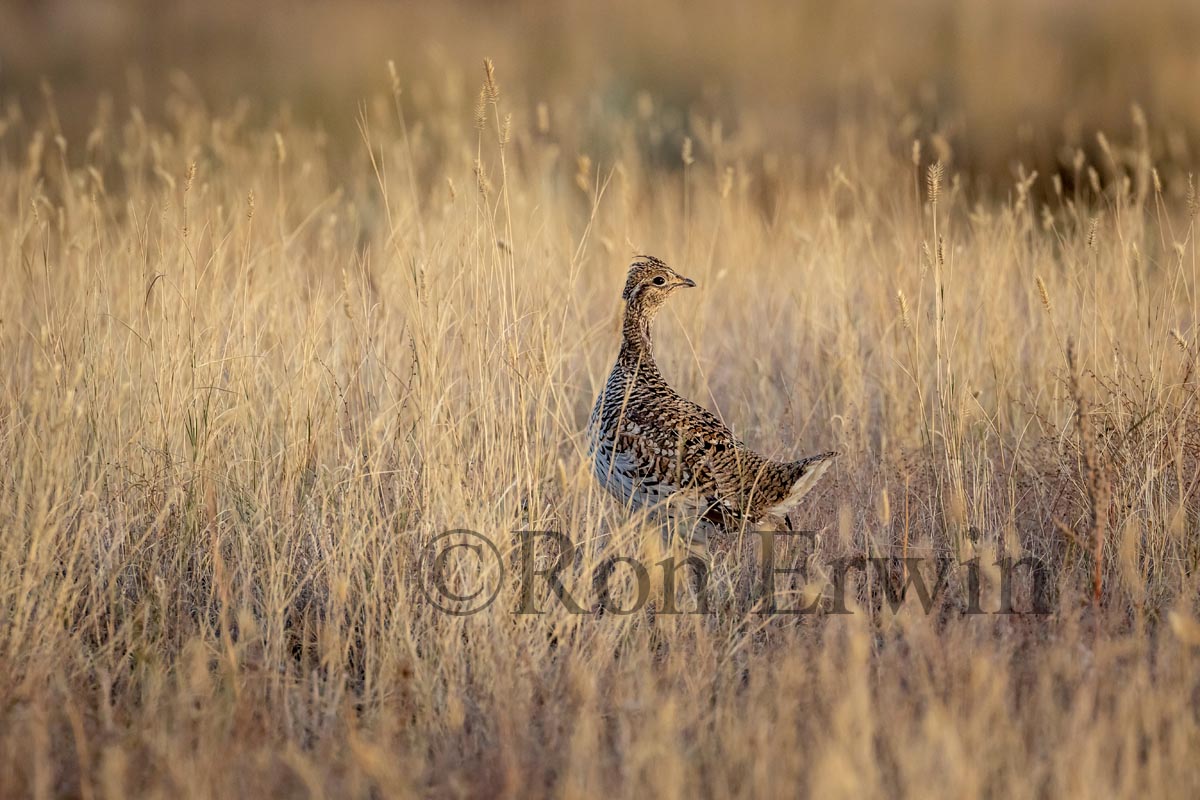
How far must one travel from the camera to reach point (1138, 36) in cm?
1325

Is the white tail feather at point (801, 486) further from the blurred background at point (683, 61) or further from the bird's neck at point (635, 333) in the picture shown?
the blurred background at point (683, 61)

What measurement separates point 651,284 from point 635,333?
0.23 meters

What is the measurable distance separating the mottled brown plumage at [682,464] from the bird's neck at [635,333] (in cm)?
20

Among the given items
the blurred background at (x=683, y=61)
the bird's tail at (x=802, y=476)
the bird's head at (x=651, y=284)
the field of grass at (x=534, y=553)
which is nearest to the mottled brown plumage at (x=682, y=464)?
the bird's tail at (x=802, y=476)

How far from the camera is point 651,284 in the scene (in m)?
5.13

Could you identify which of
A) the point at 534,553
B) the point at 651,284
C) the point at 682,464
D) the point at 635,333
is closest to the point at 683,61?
the point at 651,284

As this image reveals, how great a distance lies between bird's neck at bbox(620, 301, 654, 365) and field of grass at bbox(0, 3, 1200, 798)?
338 mm

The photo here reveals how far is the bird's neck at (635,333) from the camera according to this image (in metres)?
5.05

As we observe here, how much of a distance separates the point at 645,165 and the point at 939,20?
6.23 metres

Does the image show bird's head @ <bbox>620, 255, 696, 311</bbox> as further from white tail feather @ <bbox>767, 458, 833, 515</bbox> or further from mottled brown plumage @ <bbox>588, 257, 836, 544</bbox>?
white tail feather @ <bbox>767, 458, 833, 515</bbox>

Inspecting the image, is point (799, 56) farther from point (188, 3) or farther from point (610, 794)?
point (610, 794)

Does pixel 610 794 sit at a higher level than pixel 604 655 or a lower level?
lower

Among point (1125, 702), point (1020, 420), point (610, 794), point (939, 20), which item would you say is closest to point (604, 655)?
point (610, 794)

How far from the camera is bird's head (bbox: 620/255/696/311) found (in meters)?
5.12
